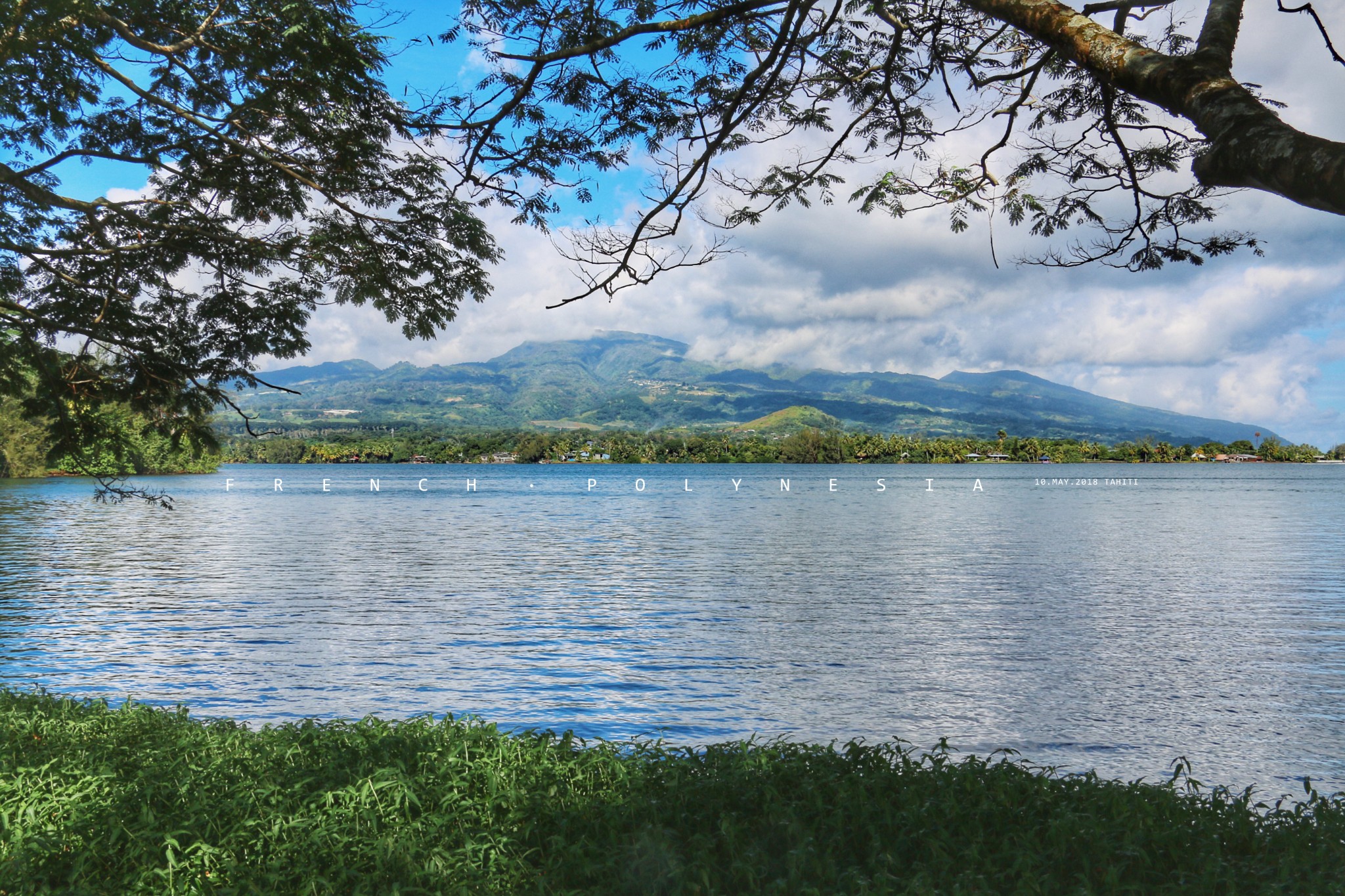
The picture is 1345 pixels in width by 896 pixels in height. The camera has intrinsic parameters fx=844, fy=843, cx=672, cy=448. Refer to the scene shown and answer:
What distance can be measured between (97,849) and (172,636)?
43.8 feet

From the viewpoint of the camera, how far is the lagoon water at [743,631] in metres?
10.9

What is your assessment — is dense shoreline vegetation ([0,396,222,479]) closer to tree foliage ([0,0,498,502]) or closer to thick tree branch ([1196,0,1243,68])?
tree foliage ([0,0,498,502])

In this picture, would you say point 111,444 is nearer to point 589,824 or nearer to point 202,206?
point 202,206

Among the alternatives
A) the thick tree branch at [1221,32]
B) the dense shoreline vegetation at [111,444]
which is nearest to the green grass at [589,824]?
the thick tree branch at [1221,32]

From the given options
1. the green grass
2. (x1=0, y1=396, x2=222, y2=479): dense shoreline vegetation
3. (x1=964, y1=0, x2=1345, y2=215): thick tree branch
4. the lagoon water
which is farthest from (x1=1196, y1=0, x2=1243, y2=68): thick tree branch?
(x1=0, y1=396, x2=222, y2=479): dense shoreline vegetation

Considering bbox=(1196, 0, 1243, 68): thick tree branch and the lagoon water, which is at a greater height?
bbox=(1196, 0, 1243, 68): thick tree branch

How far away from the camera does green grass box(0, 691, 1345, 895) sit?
15.3 feet

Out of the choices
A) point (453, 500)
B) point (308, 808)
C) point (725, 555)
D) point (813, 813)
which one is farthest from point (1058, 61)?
point (453, 500)

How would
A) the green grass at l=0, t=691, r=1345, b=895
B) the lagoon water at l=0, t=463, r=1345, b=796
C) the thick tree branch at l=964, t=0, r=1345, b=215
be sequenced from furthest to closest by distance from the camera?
1. the lagoon water at l=0, t=463, r=1345, b=796
2. the green grass at l=0, t=691, r=1345, b=895
3. the thick tree branch at l=964, t=0, r=1345, b=215

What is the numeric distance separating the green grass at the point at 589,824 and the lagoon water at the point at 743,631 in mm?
3679

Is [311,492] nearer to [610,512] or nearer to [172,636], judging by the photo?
[610,512]

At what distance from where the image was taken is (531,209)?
8.41 meters

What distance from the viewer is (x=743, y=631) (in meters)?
17.2

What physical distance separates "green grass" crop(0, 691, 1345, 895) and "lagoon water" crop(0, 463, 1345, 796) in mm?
3679
